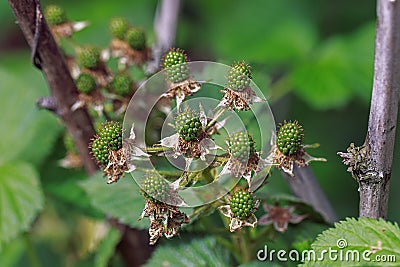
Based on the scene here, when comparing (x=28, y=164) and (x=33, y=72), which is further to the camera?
(x=33, y=72)

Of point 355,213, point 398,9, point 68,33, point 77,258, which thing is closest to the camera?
point 398,9

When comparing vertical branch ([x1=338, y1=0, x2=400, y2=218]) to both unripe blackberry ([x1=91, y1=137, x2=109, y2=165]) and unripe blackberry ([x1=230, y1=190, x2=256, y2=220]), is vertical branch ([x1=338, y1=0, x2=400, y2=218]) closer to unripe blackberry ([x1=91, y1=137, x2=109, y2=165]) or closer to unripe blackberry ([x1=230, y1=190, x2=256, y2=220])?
unripe blackberry ([x1=230, y1=190, x2=256, y2=220])

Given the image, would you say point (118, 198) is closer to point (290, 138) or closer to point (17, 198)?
point (17, 198)

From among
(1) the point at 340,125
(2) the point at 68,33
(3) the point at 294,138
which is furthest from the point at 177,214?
(1) the point at 340,125

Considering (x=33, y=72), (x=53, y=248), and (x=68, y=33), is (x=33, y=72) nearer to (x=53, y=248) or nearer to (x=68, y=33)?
(x=53, y=248)

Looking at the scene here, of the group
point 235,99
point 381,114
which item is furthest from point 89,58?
point 381,114

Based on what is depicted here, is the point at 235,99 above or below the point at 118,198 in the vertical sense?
above

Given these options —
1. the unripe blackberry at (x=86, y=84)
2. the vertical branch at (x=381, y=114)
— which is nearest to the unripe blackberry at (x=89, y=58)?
the unripe blackberry at (x=86, y=84)

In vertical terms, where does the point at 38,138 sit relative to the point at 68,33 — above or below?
below

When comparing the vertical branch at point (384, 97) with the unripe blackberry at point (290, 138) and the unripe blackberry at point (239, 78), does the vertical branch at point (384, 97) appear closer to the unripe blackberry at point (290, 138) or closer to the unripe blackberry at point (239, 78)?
the unripe blackberry at point (290, 138)
